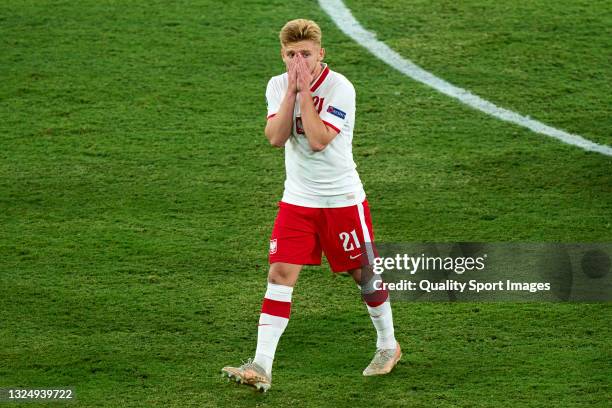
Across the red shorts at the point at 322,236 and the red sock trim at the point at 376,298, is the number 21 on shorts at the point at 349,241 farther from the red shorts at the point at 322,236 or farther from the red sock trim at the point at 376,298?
the red sock trim at the point at 376,298

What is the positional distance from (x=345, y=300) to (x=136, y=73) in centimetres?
370

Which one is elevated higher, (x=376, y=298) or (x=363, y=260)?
(x=363, y=260)

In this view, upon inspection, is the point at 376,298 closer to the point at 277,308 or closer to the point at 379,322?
the point at 379,322

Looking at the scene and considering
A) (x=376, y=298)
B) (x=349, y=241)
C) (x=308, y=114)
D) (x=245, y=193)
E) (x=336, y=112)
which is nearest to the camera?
(x=308, y=114)

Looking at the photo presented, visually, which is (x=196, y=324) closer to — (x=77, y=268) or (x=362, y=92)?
(x=77, y=268)

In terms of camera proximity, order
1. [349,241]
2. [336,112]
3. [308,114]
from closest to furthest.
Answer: [308,114] < [336,112] < [349,241]

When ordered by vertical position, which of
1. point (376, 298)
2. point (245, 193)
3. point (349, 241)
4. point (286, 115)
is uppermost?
point (286, 115)

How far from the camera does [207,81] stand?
9.98 m

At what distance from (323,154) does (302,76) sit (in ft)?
1.29

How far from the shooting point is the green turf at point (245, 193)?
6262 millimetres

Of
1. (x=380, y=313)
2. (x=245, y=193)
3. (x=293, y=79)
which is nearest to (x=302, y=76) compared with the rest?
(x=293, y=79)

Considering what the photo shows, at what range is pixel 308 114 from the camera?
19.2 ft

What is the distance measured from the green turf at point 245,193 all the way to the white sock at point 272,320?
205mm

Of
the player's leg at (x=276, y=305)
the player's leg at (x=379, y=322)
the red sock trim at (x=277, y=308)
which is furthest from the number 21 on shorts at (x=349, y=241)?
the red sock trim at (x=277, y=308)
